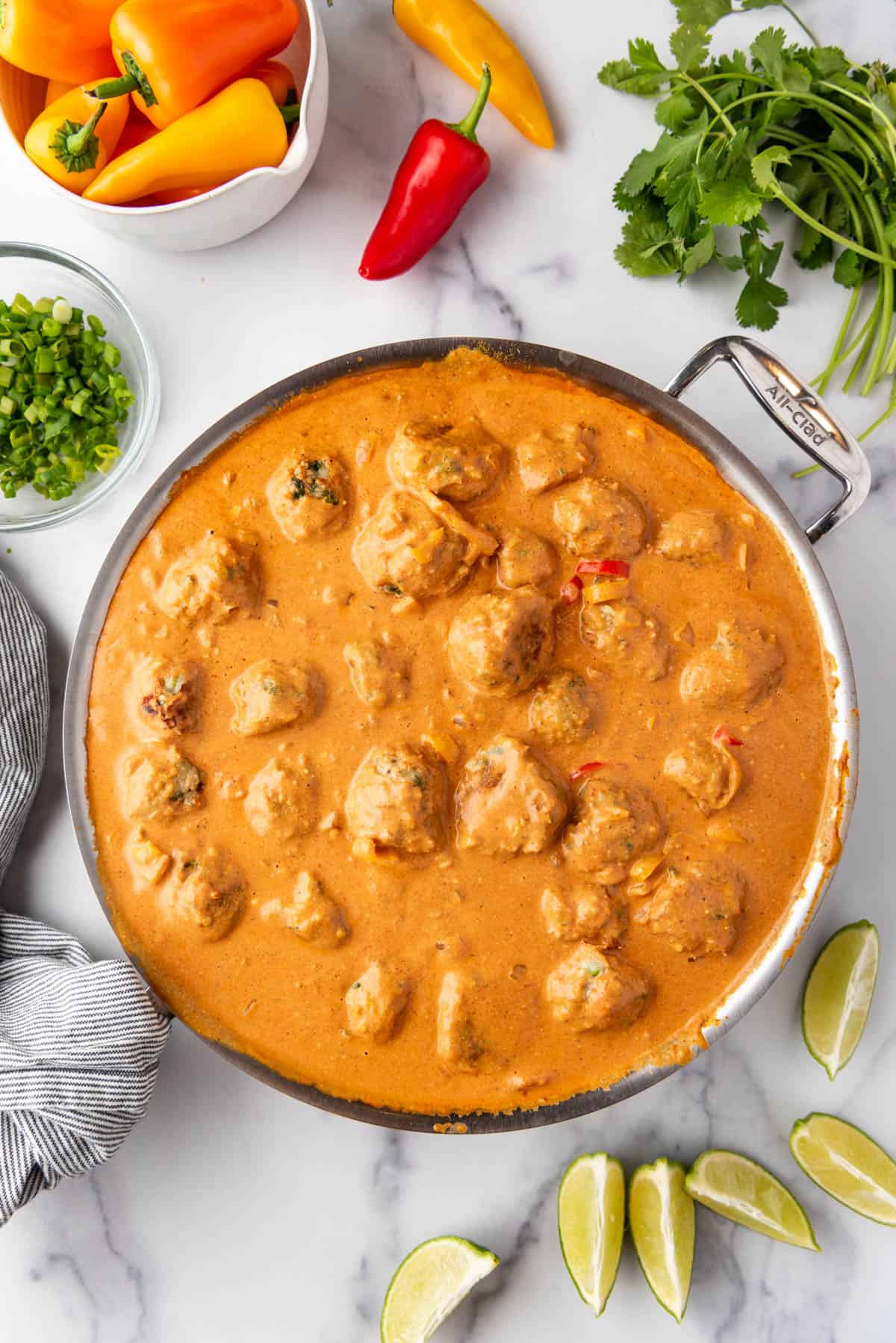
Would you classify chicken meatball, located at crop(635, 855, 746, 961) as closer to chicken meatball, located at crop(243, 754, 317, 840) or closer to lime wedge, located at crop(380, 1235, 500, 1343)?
chicken meatball, located at crop(243, 754, 317, 840)

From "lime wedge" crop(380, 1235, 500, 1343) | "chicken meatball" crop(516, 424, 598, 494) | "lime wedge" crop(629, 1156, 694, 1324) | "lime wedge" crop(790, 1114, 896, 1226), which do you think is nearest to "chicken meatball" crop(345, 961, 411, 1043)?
"lime wedge" crop(380, 1235, 500, 1343)

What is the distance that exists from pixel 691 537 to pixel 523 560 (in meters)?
0.51

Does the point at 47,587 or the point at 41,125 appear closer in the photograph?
the point at 41,125

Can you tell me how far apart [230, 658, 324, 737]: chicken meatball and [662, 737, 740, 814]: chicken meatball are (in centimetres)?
108

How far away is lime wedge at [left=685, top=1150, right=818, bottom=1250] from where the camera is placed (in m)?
3.71

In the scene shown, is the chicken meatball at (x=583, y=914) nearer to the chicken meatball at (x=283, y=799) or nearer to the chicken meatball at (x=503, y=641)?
the chicken meatball at (x=503, y=641)

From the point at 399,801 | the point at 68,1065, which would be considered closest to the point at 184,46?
the point at 399,801

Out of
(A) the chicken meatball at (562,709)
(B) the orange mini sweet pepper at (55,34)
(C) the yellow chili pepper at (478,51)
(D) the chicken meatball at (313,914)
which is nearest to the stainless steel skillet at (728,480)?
(D) the chicken meatball at (313,914)

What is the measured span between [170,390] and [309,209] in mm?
813

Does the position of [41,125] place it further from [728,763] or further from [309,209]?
[728,763]

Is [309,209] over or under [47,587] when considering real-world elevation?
over

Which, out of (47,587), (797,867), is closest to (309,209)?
(47,587)

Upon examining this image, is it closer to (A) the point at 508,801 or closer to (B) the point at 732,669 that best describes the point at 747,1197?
(A) the point at 508,801

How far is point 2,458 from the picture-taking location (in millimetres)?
3652
